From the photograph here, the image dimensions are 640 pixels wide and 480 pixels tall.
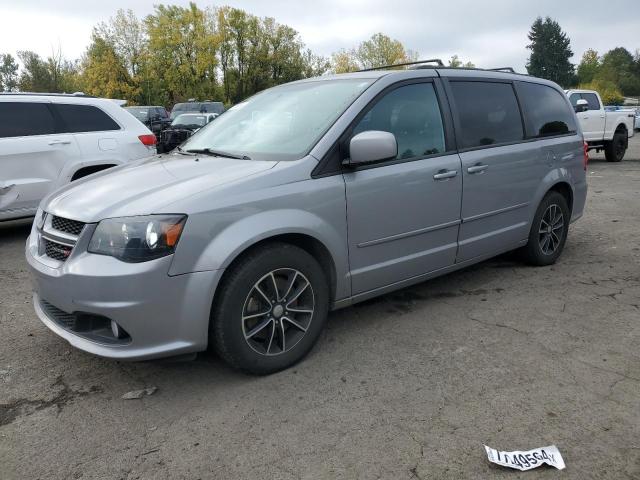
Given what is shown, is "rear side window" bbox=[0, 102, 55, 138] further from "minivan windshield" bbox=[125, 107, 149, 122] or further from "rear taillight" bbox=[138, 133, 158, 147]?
"minivan windshield" bbox=[125, 107, 149, 122]

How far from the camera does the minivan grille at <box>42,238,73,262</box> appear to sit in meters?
2.92

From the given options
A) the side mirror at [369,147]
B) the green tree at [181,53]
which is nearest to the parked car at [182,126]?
the side mirror at [369,147]

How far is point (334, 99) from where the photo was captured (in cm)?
363

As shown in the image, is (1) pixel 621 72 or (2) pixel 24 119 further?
(1) pixel 621 72

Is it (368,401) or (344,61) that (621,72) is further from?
(368,401)

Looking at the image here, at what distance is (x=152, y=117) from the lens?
69.9 ft

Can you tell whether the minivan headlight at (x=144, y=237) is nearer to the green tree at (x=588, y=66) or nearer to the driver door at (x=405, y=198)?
the driver door at (x=405, y=198)

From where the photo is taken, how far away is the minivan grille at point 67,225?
9.50 ft

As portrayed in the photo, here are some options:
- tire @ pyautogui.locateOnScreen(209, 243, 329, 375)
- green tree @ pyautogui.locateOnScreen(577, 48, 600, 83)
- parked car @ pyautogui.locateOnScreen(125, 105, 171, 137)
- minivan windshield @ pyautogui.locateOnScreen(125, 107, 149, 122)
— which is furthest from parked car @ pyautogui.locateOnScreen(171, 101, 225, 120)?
green tree @ pyautogui.locateOnScreen(577, 48, 600, 83)

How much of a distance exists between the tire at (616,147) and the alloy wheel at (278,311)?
50.0 ft

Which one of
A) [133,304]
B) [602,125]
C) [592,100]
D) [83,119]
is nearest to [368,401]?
[133,304]

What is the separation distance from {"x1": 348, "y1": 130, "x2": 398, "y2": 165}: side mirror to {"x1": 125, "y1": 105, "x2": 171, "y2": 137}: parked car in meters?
17.5

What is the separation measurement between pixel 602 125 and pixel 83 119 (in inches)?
537

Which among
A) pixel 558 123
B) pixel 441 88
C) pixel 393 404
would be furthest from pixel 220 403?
pixel 558 123
